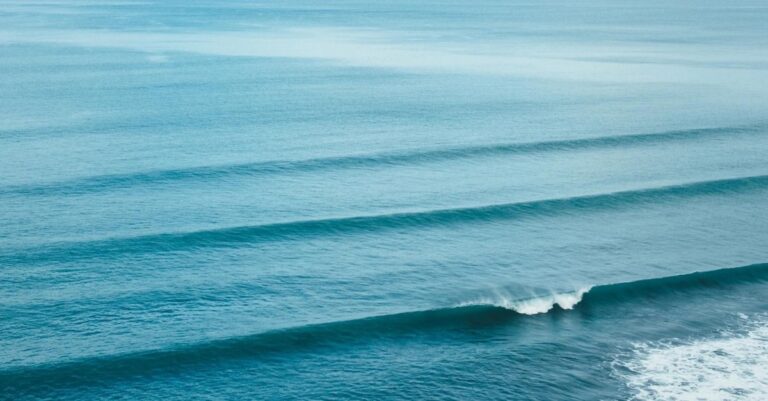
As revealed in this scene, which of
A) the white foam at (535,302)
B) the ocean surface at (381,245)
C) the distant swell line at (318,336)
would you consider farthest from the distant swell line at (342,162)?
the white foam at (535,302)

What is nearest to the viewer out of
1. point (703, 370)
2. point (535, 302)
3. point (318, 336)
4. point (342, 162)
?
point (703, 370)

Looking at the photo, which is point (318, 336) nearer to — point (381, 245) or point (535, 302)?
point (535, 302)

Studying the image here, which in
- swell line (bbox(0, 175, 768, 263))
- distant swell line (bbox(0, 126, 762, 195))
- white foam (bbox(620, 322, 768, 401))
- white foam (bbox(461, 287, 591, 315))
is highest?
distant swell line (bbox(0, 126, 762, 195))

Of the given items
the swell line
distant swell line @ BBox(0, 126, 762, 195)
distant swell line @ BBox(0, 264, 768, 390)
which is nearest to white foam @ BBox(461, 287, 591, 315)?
distant swell line @ BBox(0, 264, 768, 390)

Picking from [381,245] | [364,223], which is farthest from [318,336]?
[364,223]

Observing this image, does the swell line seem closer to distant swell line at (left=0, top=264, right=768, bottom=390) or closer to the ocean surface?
the ocean surface

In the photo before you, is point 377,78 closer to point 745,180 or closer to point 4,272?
point 745,180

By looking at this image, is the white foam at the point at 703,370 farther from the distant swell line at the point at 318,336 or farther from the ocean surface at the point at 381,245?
the distant swell line at the point at 318,336

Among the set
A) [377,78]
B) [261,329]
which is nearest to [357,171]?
[261,329]
